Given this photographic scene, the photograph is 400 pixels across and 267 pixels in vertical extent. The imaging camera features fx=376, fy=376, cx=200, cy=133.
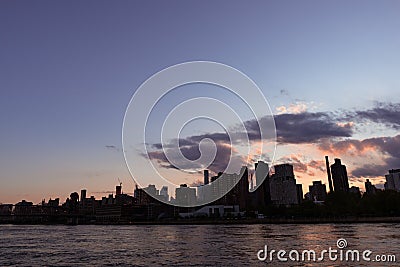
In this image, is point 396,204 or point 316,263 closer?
point 316,263

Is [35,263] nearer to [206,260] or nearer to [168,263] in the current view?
[168,263]

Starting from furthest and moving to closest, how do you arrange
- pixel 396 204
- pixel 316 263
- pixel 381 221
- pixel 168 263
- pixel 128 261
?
1. pixel 396 204
2. pixel 381 221
3. pixel 128 261
4. pixel 168 263
5. pixel 316 263

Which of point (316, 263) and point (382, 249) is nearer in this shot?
point (316, 263)

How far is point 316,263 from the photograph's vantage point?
34.2m

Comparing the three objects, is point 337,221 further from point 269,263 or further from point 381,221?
point 269,263

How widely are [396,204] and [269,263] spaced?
131563mm

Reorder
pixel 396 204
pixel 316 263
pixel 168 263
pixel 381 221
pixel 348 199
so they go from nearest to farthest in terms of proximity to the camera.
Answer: pixel 316 263, pixel 168 263, pixel 381 221, pixel 396 204, pixel 348 199

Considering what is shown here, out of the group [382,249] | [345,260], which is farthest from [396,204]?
[345,260]

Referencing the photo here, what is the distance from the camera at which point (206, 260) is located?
39.8 metres

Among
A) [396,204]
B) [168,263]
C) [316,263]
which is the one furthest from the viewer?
[396,204]

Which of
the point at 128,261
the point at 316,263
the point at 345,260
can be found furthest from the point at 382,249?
the point at 128,261

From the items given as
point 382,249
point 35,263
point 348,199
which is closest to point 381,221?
point 348,199

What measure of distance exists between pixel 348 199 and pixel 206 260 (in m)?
150

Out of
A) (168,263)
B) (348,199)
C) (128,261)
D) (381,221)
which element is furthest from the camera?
(348,199)
